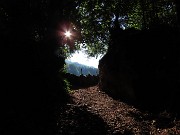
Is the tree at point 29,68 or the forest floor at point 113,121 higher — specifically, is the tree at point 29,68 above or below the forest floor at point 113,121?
above

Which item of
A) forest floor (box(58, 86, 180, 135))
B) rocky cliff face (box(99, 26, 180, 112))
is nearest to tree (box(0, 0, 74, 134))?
forest floor (box(58, 86, 180, 135))

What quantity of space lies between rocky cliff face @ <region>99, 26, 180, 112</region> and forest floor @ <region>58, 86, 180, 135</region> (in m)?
1.43

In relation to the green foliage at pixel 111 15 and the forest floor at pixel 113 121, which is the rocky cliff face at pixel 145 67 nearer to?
the forest floor at pixel 113 121

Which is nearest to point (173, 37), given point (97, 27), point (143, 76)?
point (143, 76)

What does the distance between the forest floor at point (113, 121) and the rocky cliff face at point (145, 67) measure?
4.70 ft

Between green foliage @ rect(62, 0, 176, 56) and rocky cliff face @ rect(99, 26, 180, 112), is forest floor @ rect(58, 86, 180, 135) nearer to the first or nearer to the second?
rocky cliff face @ rect(99, 26, 180, 112)

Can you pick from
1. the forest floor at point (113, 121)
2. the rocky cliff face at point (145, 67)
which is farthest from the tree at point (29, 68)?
the rocky cliff face at point (145, 67)

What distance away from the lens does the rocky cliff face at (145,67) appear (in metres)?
14.9

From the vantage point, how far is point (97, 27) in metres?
30.0

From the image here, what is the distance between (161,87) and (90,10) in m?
14.3

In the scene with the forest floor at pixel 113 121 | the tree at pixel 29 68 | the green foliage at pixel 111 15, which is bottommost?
the forest floor at pixel 113 121

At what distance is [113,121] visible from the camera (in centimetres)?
1223

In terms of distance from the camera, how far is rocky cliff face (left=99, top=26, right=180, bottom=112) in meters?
14.9

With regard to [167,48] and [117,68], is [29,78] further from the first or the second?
[167,48]
